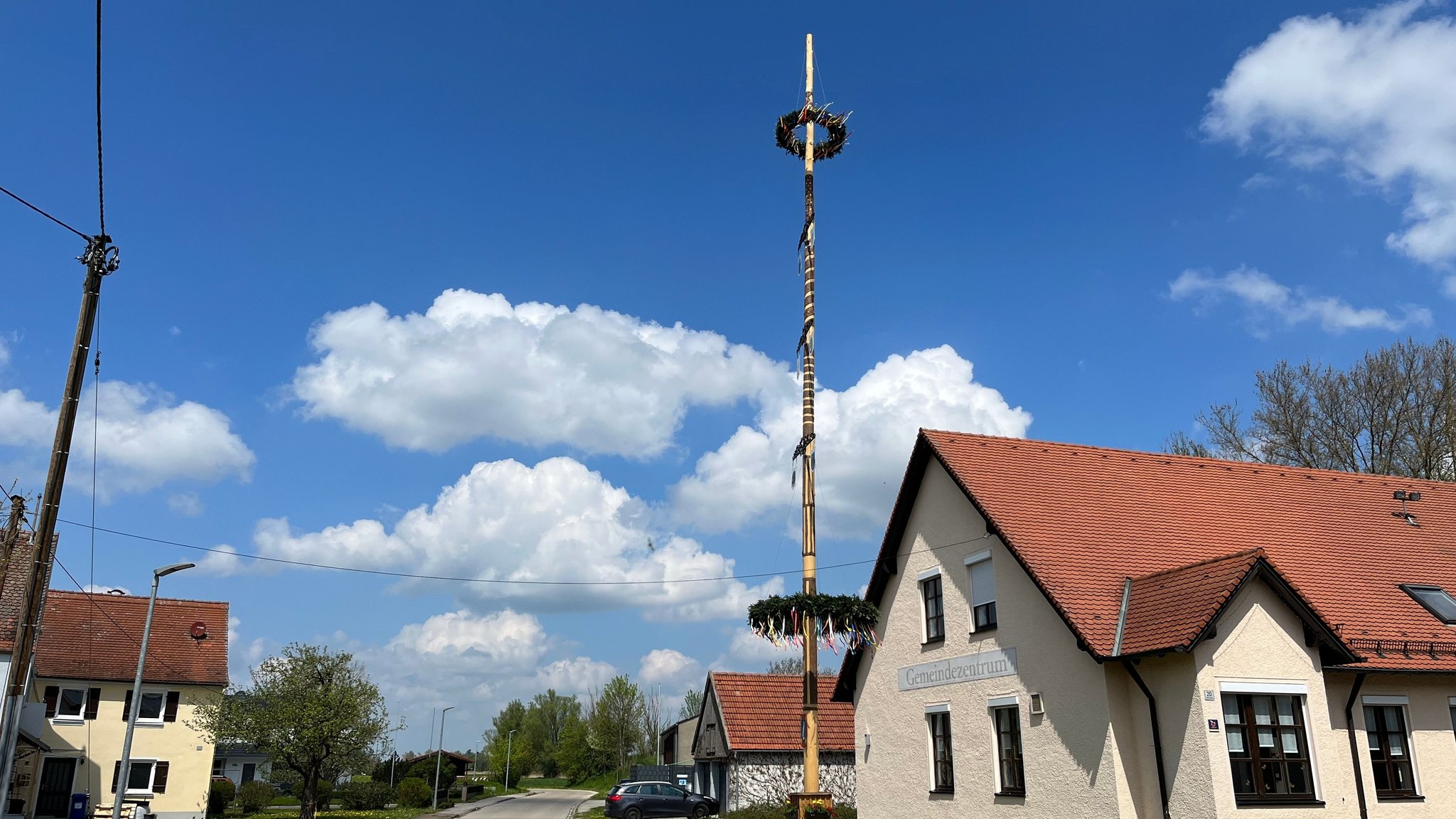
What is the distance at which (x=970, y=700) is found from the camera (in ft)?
61.6

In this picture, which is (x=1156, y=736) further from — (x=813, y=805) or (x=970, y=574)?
(x=813, y=805)

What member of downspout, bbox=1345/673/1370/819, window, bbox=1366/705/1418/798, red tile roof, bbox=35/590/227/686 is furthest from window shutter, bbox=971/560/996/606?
red tile roof, bbox=35/590/227/686

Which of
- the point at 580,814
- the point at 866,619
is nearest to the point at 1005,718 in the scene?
the point at 866,619

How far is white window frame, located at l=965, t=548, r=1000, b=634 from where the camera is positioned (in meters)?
→ 18.8

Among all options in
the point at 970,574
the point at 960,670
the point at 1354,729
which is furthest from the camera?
the point at 970,574

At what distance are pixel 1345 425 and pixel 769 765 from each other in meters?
22.4

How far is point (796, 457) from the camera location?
15.6 metres

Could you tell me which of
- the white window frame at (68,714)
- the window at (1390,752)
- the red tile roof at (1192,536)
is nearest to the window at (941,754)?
the red tile roof at (1192,536)

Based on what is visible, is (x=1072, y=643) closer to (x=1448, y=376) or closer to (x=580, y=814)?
(x=1448, y=376)

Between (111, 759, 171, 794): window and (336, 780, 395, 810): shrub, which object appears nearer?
(111, 759, 171, 794): window

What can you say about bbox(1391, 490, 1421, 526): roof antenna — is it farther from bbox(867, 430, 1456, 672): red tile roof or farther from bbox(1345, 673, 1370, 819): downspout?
bbox(1345, 673, 1370, 819): downspout

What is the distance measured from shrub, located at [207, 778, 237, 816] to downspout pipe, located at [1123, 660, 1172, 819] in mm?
40573

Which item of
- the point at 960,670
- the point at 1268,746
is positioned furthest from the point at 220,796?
the point at 1268,746

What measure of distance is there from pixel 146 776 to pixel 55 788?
9.54ft
